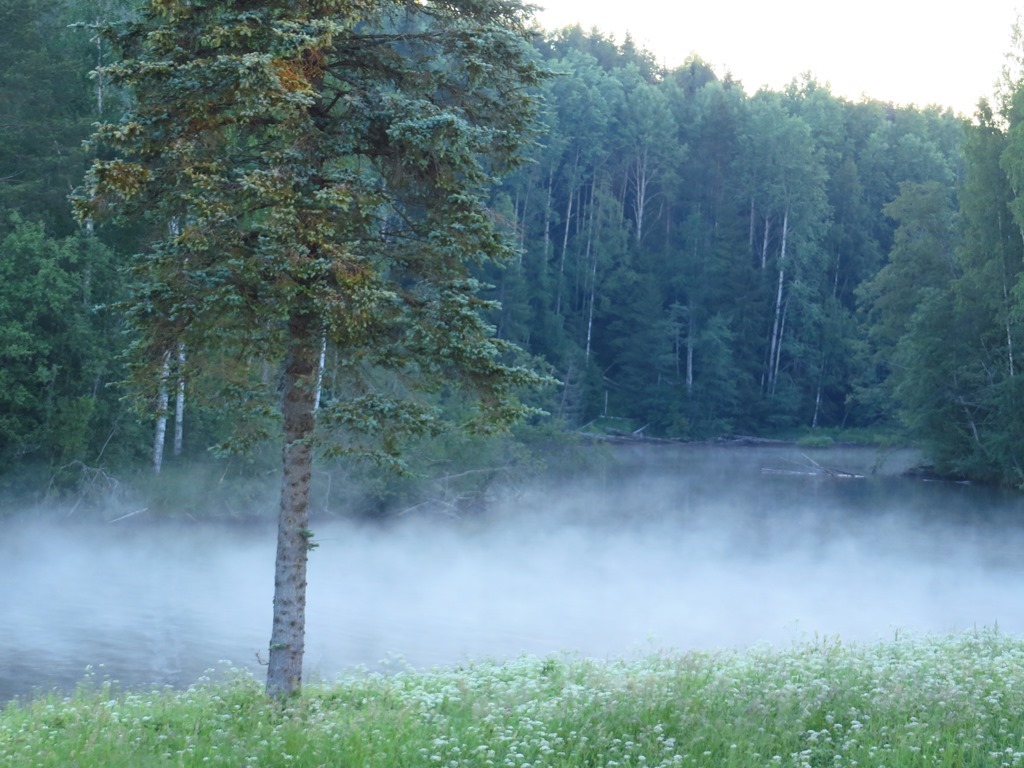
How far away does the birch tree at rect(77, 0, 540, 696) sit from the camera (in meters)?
9.51

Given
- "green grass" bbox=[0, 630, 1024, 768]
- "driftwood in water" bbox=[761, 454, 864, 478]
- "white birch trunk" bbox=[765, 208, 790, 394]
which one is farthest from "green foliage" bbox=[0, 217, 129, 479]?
"white birch trunk" bbox=[765, 208, 790, 394]

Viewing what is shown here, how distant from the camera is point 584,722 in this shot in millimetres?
8836

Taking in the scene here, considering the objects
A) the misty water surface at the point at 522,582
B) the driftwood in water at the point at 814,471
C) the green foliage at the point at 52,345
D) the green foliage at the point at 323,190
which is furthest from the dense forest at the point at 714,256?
the green foliage at the point at 323,190

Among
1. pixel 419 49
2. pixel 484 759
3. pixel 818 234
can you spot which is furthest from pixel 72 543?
pixel 818 234

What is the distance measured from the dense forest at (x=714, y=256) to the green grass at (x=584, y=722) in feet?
64.2

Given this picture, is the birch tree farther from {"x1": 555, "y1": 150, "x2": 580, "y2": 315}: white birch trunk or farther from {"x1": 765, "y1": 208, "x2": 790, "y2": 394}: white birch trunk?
{"x1": 765, "y1": 208, "x2": 790, "y2": 394}: white birch trunk

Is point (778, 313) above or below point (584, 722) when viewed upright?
above

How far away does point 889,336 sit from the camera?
5269cm

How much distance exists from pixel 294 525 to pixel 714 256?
5975cm

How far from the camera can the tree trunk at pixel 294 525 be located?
33.0 feet

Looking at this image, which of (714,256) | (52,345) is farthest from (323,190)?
(714,256)

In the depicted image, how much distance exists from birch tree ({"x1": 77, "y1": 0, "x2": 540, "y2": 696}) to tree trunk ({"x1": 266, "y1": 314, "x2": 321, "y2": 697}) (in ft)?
0.06

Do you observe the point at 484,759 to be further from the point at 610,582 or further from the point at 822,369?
the point at 822,369

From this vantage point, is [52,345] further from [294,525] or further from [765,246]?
[765,246]
